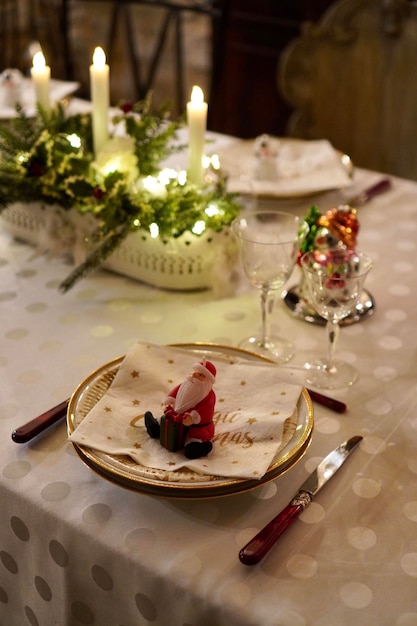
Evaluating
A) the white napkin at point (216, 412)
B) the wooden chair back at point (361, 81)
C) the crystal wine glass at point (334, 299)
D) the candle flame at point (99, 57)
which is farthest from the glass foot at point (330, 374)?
the wooden chair back at point (361, 81)

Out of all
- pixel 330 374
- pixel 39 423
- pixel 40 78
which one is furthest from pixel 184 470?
pixel 40 78

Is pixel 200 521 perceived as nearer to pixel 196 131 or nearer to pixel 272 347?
pixel 272 347

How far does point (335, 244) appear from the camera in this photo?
1.18 metres

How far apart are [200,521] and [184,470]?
0.18 ft

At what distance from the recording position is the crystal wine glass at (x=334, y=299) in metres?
0.99

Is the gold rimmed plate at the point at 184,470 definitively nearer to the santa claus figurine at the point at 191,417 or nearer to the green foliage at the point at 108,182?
the santa claus figurine at the point at 191,417

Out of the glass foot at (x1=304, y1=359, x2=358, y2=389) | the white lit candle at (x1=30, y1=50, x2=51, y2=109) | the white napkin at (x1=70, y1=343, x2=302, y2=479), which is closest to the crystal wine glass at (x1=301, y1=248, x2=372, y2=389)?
the glass foot at (x1=304, y1=359, x2=358, y2=389)

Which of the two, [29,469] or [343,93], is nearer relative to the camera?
[29,469]

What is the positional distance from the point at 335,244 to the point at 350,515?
478 millimetres

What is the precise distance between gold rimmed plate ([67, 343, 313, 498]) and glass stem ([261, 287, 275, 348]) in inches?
Answer: 8.4

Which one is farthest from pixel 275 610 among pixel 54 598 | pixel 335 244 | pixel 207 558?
pixel 335 244

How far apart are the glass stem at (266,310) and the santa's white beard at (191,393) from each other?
0.28 meters

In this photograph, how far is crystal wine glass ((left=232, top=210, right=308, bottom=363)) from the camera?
1.05m

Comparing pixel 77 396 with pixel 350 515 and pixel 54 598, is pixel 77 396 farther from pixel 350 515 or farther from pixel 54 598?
pixel 350 515
